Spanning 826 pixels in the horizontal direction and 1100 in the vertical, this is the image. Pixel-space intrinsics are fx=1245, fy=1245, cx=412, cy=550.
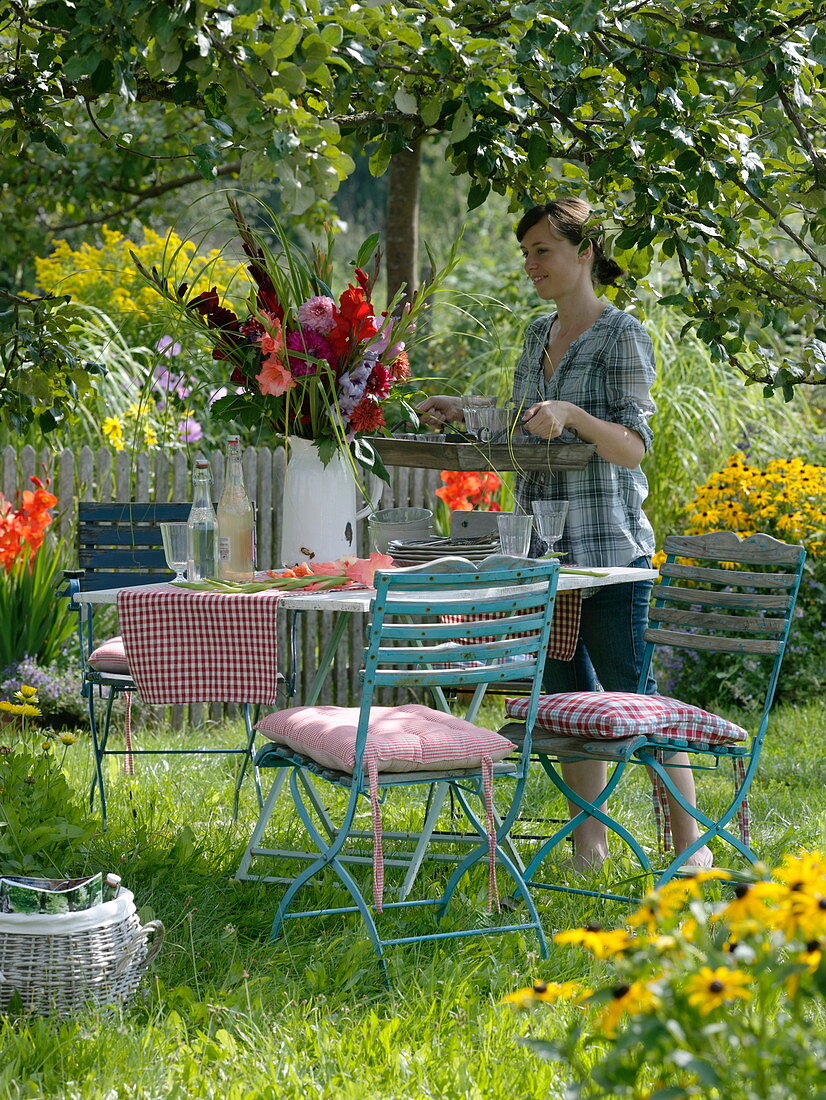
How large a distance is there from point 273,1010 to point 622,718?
44.5 inches

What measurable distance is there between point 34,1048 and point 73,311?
1.94 m

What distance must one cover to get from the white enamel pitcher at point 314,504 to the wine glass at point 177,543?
325mm

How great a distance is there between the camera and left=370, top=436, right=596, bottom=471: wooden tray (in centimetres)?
347

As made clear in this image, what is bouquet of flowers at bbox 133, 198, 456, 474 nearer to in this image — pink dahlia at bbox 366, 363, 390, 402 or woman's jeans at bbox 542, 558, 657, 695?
pink dahlia at bbox 366, 363, 390, 402

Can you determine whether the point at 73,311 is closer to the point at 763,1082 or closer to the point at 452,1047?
the point at 452,1047

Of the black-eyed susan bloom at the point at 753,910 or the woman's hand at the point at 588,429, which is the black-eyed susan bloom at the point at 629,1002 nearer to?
the black-eyed susan bloom at the point at 753,910

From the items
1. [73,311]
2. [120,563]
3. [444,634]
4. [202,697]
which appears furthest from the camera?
[120,563]

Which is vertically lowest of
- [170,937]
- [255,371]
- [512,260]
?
[170,937]

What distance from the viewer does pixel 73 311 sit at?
135 inches

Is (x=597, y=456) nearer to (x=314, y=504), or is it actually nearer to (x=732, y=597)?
(x=732, y=597)

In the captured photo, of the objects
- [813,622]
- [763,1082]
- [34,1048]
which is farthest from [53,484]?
[763,1082]

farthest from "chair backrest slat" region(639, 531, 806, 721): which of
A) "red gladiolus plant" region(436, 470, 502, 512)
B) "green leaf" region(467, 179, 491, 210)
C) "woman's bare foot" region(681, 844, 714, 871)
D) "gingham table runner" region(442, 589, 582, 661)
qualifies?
"red gladiolus plant" region(436, 470, 502, 512)

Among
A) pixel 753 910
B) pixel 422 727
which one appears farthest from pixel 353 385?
pixel 753 910

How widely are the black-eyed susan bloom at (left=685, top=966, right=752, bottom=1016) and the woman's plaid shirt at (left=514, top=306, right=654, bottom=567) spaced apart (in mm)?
2428
